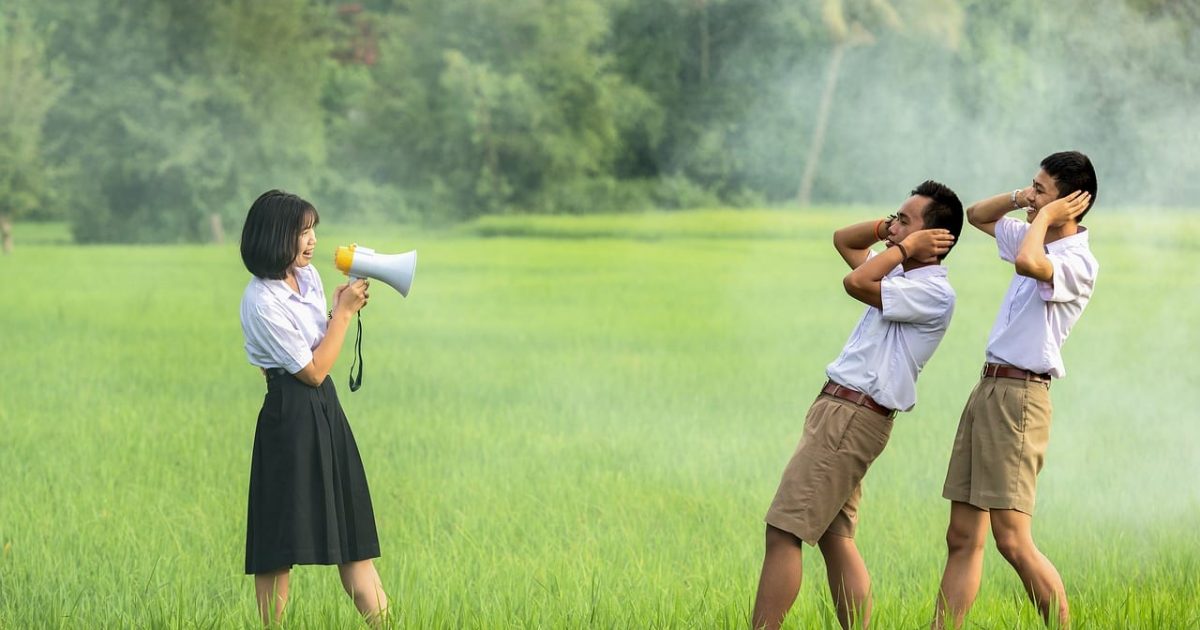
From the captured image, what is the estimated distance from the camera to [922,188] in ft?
12.8

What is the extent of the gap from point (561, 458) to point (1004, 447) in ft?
12.2

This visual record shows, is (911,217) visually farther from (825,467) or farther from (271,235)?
(271,235)

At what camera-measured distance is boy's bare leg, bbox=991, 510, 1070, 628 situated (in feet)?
12.9

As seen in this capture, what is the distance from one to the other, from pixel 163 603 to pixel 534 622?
1106 mm

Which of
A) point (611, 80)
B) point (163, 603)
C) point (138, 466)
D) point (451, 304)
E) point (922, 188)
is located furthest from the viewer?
point (611, 80)

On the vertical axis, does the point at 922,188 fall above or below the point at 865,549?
above

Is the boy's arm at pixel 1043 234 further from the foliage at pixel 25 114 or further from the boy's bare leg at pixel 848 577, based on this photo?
the foliage at pixel 25 114

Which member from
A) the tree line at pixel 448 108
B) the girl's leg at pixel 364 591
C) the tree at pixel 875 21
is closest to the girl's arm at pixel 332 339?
the girl's leg at pixel 364 591

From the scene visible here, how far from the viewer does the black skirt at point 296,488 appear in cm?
389

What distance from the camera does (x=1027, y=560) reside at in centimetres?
393

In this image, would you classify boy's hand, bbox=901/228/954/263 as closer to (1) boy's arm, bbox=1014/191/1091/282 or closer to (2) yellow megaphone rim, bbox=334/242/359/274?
(1) boy's arm, bbox=1014/191/1091/282

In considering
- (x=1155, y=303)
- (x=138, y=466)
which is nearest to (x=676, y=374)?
(x=138, y=466)

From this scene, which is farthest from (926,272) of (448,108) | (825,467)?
(448,108)

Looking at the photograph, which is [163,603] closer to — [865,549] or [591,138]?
[865,549]
